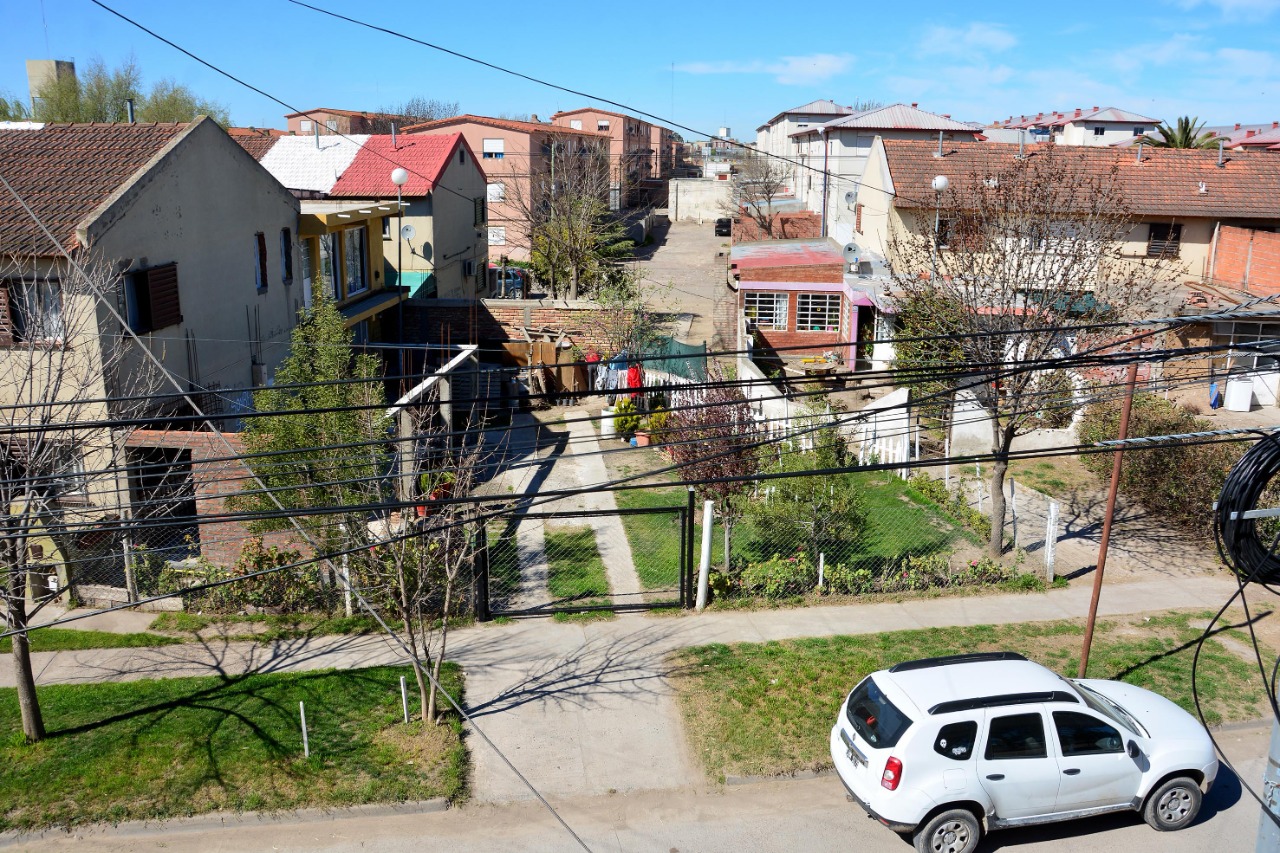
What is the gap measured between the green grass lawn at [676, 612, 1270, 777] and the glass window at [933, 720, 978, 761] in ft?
5.56

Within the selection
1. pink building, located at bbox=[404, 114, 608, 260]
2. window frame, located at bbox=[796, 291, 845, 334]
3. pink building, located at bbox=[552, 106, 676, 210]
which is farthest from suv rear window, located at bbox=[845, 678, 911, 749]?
pink building, located at bbox=[552, 106, 676, 210]

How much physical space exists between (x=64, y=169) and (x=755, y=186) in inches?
1952

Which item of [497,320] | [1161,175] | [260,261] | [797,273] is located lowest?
[497,320]

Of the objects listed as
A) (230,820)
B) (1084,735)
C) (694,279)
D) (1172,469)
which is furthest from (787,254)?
(230,820)

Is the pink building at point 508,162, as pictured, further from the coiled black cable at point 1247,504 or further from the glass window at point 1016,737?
the coiled black cable at point 1247,504

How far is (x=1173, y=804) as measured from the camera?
8.80m

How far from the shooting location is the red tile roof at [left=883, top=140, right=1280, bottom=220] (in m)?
25.9

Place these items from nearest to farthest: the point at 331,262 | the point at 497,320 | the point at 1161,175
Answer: the point at 331,262, the point at 1161,175, the point at 497,320

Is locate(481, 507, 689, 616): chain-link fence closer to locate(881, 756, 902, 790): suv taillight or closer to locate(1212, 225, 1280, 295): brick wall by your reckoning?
locate(881, 756, 902, 790): suv taillight

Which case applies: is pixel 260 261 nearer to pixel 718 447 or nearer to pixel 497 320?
pixel 497 320

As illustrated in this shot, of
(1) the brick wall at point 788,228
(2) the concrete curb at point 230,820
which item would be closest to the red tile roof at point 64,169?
(2) the concrete curb at point 230,820

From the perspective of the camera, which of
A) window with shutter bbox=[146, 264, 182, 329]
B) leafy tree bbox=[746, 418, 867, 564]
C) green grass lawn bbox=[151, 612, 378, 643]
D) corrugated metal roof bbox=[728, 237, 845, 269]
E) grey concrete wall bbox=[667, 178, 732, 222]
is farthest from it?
grey concrete wall bbox=[667, 178, 732, 222]

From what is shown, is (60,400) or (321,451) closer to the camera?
(60,400)

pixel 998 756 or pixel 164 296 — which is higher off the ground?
pixel 164 296
